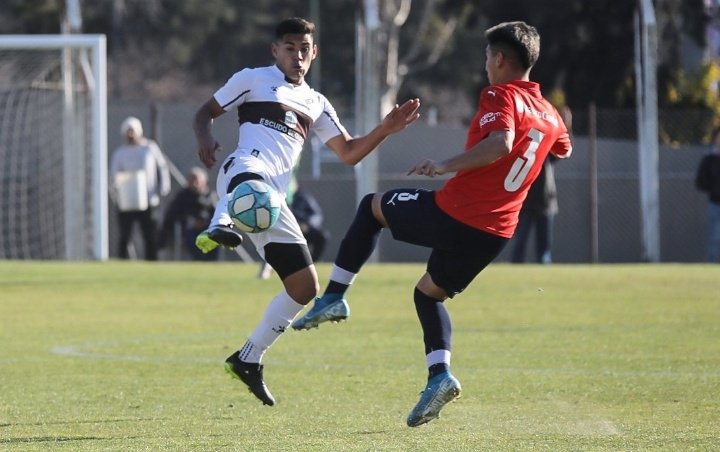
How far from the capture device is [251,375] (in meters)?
7.63

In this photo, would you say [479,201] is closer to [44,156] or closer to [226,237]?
[226,237]

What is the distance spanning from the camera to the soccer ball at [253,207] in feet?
24.4

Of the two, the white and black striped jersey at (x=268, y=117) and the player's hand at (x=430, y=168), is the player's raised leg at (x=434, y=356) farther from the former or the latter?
the white and black striped jersey at (x=268, y=117)

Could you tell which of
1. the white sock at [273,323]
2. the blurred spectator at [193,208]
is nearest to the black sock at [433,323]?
the white sock at [273,323]

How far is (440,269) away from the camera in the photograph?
719 cm

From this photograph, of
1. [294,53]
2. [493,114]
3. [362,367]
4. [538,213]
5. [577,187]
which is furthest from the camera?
[577,187]

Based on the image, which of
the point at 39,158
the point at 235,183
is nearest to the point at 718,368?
the point at 235,183

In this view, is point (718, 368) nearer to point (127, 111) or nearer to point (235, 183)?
point (235, 183)

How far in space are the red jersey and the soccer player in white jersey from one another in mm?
705

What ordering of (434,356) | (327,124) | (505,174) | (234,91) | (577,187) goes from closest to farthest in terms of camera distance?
(505,174) < (434,356) < (234,91) < (327,124) < (577,187)

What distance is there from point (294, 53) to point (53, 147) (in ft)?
45.1

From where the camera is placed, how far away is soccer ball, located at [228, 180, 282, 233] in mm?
7438

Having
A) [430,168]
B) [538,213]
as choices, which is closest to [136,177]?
[538,213]

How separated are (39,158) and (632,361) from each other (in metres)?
13.7
